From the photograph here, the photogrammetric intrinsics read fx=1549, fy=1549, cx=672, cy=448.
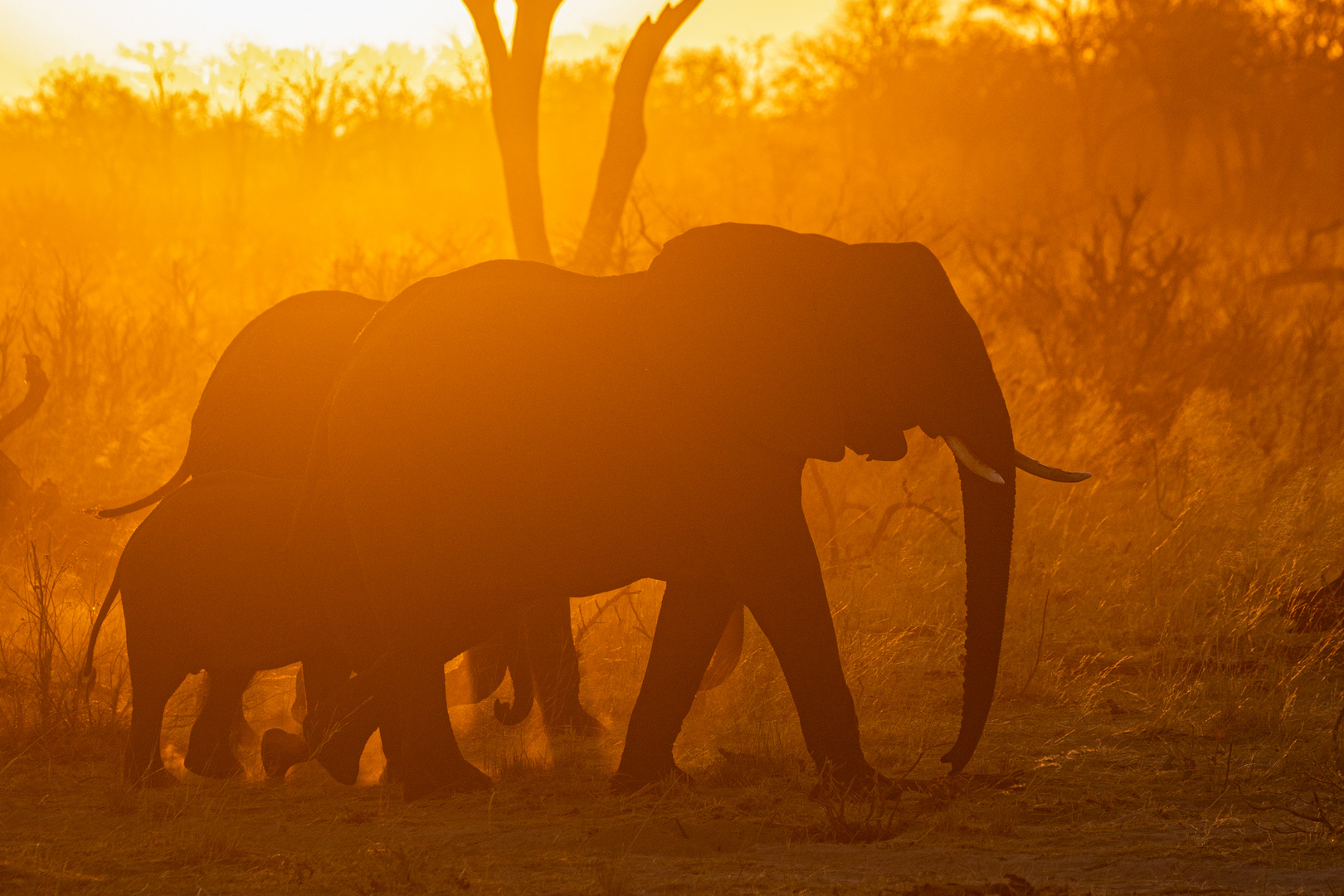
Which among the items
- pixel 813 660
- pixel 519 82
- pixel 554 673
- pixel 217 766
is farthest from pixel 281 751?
pixel 519 82

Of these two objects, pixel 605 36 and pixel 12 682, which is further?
pixel 605 36

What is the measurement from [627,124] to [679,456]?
599 centimetres

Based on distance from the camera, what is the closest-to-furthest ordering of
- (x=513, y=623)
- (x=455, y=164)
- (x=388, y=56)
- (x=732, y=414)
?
1. (x=732, y=414)
2. (x=513, y=623)
3. (x=388, y=56)
4. (x=455, y=164)

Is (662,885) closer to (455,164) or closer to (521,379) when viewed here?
(521,379)

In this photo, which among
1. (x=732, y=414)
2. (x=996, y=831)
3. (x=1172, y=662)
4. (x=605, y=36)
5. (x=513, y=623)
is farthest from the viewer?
(x=605, y=36)

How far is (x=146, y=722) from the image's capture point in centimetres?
477

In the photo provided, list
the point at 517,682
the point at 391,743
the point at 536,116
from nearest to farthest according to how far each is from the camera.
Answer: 1. the point at 391,743
2. the point at 517,682
3. the point at 536,116

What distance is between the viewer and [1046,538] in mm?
7934

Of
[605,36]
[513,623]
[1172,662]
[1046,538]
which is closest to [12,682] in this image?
[513,623]

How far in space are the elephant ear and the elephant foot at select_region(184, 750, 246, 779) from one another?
197 centimetres

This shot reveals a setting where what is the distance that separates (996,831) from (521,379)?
1.88 meters

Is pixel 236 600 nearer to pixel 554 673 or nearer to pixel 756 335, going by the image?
pixel 554 673

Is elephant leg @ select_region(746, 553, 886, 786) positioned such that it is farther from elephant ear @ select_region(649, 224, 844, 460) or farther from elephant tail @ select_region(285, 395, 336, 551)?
elephant tail @ select_region(285, 395, 336, 551)

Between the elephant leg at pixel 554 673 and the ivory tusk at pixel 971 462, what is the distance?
177 centimetres
